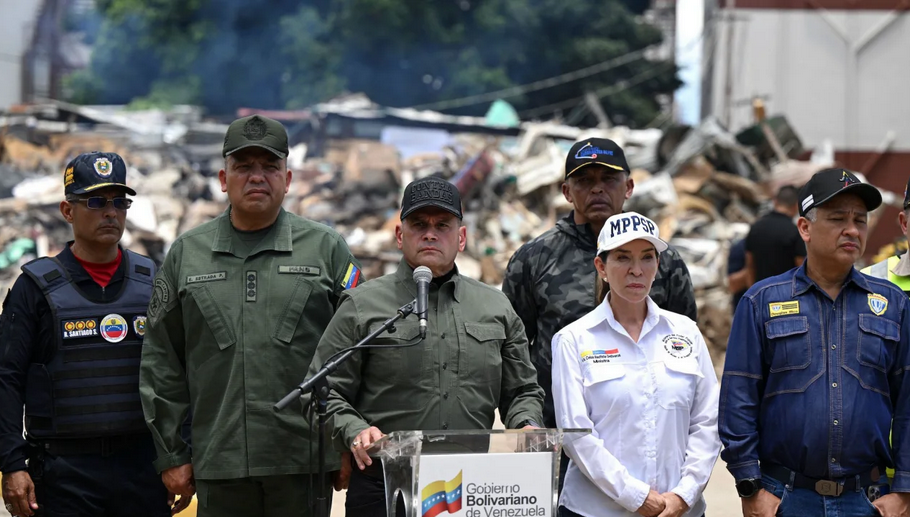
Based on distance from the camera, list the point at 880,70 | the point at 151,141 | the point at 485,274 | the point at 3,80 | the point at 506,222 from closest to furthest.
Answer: the point at 485,274 → the point at 506,222 → the point at 151,141 → the point at 880,70 → the point at 3,80

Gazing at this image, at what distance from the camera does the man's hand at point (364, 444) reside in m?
3.66

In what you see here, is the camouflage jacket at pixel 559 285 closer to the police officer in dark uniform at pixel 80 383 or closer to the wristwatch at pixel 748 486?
the wristwatch at pixel 748 486

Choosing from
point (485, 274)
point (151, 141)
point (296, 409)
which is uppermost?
point (151, 141)

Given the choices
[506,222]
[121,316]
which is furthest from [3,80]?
[121,316]

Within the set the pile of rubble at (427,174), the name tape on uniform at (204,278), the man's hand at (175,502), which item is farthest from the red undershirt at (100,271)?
the pile of rubble at (427,174)

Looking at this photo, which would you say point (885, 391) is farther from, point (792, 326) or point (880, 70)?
point (880, 70)

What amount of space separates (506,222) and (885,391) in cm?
1390

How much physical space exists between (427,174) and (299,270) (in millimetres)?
14609

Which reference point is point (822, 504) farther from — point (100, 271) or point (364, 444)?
point (100, 271)

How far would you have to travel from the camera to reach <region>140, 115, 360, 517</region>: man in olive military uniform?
4383 mm

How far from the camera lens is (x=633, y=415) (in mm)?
3980

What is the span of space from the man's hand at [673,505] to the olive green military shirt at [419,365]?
0.56 metres

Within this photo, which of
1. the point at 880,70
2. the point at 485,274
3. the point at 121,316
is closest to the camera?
the point at 121,316

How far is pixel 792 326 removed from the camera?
13.2 ft
